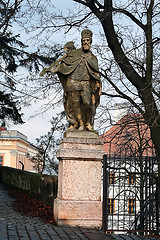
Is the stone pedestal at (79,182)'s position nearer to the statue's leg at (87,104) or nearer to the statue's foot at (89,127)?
the statue's foot at (89,127)

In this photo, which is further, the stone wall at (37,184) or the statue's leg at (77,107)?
the stone wall at (37,184)

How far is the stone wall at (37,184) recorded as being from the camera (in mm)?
8812

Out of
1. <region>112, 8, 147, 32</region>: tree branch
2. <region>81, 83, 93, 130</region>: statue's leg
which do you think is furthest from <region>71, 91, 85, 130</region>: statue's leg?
<region>112, 8, 147, 32</region>: tree branch

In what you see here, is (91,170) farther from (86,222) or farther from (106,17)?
(106,17)

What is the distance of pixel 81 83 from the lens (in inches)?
281

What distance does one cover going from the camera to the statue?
7.12 meters

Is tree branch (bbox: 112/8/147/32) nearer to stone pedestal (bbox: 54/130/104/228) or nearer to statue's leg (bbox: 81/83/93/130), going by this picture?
statue's leg (bbox: 81/83/93/130)

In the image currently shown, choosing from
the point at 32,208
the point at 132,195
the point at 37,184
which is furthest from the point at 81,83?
the point at 37,184

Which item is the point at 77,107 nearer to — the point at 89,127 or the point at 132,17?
the point at 89,127

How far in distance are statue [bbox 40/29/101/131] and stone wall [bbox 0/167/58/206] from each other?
228 cm

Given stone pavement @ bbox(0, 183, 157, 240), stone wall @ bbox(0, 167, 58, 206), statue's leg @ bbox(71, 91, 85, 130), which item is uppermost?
statue's leg @ bbox(71, 91, 85, 130)

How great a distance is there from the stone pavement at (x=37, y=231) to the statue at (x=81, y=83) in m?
2.07

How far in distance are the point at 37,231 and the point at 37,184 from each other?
3.77 meters

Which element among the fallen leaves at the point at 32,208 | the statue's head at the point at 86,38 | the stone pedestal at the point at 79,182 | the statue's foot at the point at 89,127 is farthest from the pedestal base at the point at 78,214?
the statue's head at the point at 86,38
